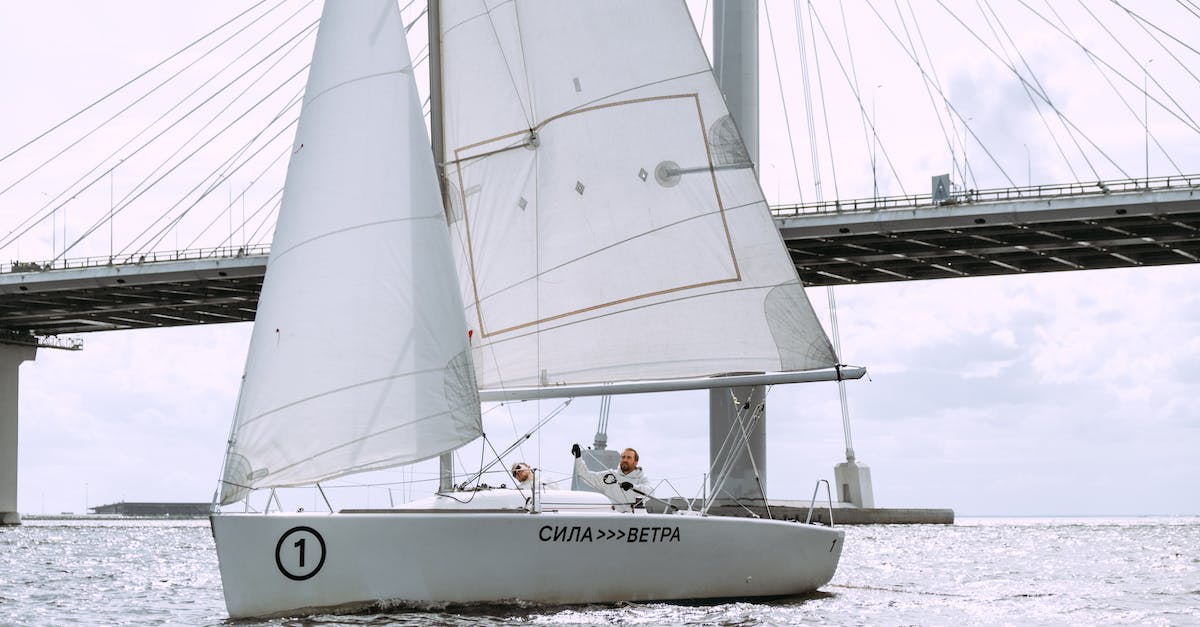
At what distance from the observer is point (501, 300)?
14039 mm

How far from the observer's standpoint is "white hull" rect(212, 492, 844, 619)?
38.7ft

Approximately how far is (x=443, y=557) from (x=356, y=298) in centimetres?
220

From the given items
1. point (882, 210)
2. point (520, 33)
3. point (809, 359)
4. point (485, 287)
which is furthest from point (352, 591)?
point (882, 210)

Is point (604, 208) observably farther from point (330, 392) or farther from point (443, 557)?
point (443, 557)

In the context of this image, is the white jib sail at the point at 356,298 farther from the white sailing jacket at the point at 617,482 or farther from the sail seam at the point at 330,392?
the white sailing jacket at the point at 617,482

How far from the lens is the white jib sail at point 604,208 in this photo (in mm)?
14008

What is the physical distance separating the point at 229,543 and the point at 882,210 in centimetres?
2960

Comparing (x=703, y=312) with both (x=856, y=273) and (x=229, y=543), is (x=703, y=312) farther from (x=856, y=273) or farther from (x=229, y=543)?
(x=856, y=273)

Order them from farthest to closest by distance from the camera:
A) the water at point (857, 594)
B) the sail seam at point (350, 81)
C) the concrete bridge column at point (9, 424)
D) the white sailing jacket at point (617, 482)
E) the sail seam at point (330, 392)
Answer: the concrete bridge column at point (9, 424), the white sailing jacket at point (617, 482), the sail seam at point (350, 81), the water at point (857, 594), the sail seam at point (330, 392)

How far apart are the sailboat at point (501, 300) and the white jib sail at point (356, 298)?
2cm

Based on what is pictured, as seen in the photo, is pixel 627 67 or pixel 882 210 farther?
pixel 882 210

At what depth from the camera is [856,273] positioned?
47.8 metres

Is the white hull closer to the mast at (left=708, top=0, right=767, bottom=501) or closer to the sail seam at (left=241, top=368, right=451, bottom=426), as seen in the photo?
the sail seam at (left=241, top=368, right=451, bottom=426)

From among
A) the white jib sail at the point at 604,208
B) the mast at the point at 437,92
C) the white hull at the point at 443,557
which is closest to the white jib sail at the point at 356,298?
the white hull at the point at 443,557
